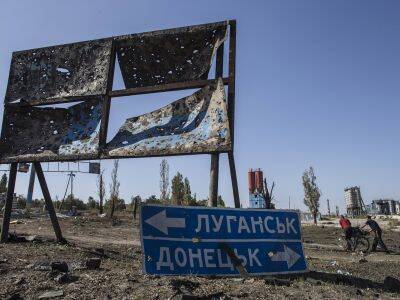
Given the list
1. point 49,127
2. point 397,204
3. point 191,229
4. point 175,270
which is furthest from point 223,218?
point 397,204

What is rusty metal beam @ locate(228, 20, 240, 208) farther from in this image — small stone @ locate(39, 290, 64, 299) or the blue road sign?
small stone @ locate(39, 290, 64, 299)

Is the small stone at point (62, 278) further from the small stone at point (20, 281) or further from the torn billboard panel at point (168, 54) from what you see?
the torn billboard panel at point (168, 54)

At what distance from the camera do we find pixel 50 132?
8711mm

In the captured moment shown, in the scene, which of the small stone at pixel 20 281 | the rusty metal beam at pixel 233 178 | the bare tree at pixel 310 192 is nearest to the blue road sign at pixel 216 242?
the rusty metal beam at pixel 233 178

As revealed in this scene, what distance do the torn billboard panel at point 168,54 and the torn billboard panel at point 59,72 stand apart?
1.59ft

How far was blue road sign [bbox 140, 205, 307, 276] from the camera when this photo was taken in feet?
17.4

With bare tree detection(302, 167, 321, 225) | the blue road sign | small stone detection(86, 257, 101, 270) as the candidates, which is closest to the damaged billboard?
the blue road sign

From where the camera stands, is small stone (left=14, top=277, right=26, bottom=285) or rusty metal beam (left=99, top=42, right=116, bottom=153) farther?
rusty metal beam (left=99, top=42, right=116, bottom=153)

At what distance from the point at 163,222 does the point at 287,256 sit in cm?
203

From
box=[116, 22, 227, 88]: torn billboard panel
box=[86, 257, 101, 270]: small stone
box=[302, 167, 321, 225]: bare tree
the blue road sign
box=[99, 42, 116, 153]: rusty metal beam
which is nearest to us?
the blue road sign

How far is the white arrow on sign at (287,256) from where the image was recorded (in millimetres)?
5996

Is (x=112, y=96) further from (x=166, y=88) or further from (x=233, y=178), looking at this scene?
(x=233, y=178)

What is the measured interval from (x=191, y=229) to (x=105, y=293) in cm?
157

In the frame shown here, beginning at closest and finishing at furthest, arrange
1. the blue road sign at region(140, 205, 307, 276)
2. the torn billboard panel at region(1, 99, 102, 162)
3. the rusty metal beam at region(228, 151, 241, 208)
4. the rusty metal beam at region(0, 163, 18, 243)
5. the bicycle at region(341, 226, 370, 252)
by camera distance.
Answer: the blue road sign at region(140, 205, 307, 276) < the rusty metal beam at region(228, 151, 241, 208) < the torn billboard panel at region(1, 99, 102, 162) < the rusty metal beam at region(0, 163, 18, 243) < the bicycle at region(341, 226, 370, 252)
